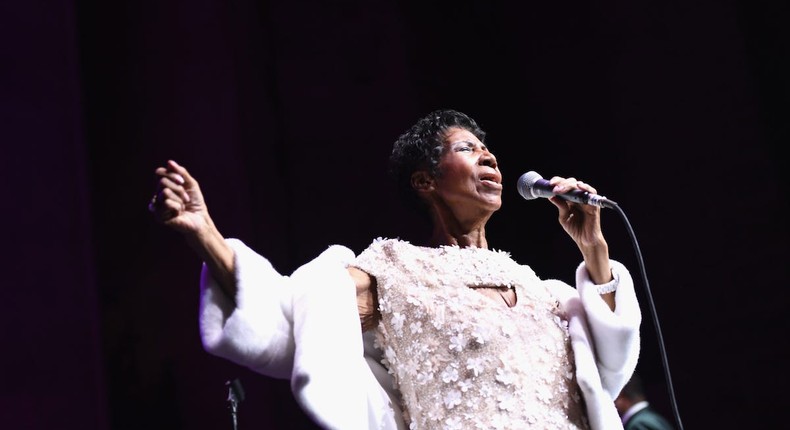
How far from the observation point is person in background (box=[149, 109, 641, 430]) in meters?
1.44

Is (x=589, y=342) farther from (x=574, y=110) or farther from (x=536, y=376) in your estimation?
(x=574, y=110)

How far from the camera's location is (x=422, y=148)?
2154 mm

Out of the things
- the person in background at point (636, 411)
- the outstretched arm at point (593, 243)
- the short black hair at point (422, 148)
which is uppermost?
the short black hair at point (422, 148)

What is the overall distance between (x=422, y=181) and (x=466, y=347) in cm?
59

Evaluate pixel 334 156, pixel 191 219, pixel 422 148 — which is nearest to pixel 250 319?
pixel 191 219

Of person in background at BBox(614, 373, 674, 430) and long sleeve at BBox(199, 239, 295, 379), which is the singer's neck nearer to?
long sleeve at BBox(199, 239, 295, 379)

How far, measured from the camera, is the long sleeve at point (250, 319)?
4.63 ft

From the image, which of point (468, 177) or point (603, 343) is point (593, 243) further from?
point (468, 177)

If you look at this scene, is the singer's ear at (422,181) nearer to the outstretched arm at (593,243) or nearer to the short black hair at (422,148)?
the short black hair at (422,148)

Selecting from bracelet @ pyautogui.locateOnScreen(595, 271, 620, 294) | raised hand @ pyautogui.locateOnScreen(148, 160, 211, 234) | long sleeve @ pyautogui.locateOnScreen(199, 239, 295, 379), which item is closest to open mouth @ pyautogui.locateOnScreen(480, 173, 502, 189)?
bracelet @ pyautogui.locateOnScreen(595, 271, 620, 294)

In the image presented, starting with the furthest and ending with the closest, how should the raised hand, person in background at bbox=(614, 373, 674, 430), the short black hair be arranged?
person in background at bbox=(614, 373, 674, 430)
the short black hair
the raised hand

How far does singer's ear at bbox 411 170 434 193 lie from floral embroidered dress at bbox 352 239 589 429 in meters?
0.30

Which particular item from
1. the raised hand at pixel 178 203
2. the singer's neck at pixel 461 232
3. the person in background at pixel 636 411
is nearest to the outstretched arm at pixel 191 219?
the raised hand at pixel 178 203

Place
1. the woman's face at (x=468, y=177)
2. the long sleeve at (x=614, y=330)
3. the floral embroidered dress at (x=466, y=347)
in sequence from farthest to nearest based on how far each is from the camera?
the woman's face at (x=468, y=177) → the long sleeve at (x=614, y=330) → the floral embroidered dress at (x=466, y=347)
